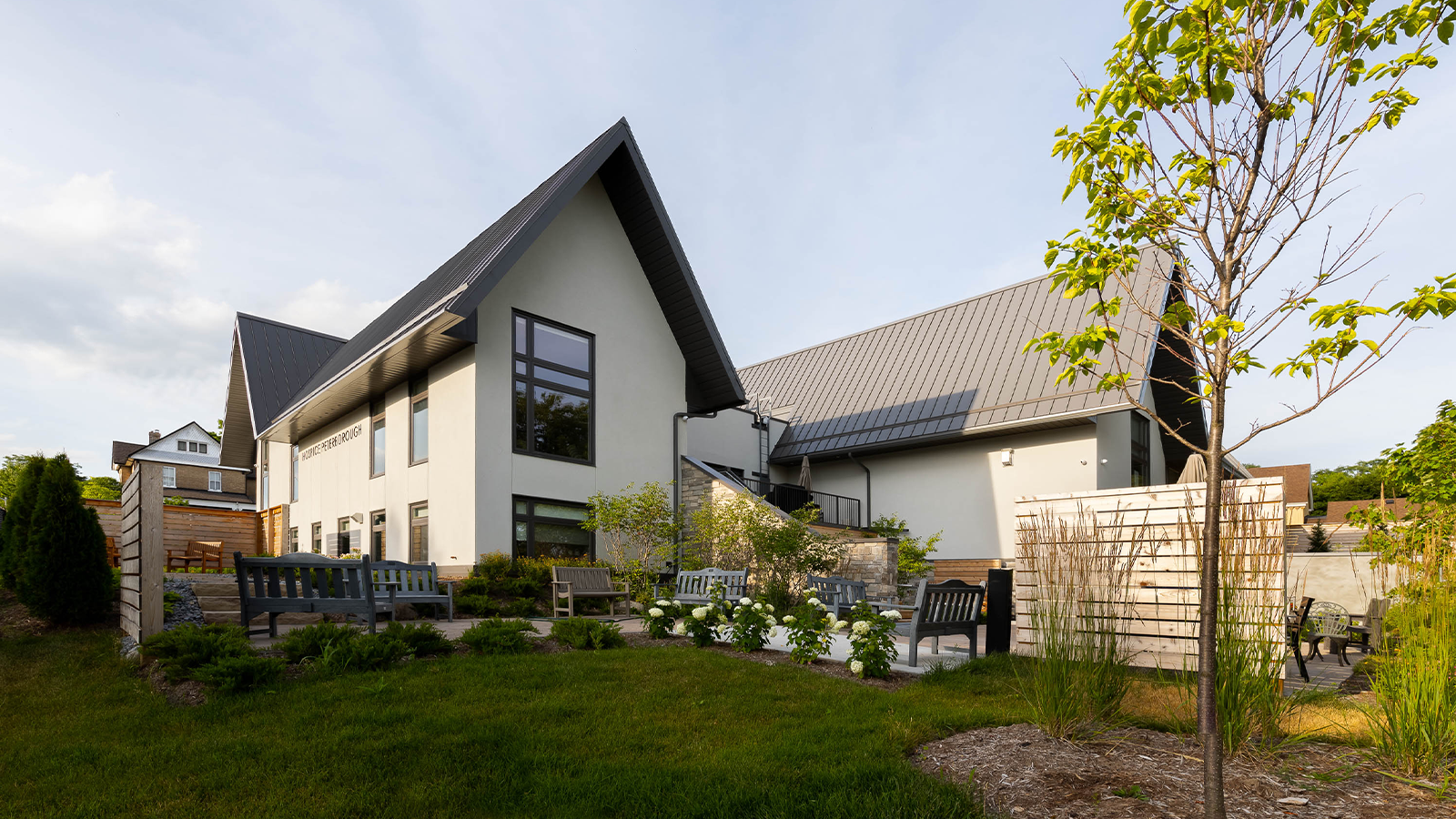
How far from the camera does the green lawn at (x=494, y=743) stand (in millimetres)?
3379

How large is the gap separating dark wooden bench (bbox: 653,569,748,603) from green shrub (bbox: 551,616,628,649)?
6.31ft

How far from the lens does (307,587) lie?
21.9 feet

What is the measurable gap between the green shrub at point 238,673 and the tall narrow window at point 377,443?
35.5 feet

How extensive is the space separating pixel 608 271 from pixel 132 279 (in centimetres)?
1363

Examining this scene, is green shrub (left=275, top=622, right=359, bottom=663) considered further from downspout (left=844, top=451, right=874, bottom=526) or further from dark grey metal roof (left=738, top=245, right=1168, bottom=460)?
downspout (left=844, top=451, right=874, bottom=526)

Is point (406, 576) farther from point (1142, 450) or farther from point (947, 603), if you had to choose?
point (1142, 450)

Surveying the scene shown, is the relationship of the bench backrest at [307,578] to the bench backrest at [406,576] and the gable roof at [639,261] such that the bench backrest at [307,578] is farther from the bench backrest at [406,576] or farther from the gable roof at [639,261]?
the gable roof at [639,261]

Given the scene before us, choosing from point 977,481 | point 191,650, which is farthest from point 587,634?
point 977,481

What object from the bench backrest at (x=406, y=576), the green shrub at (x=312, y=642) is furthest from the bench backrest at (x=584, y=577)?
the green shrub at (x=312, y=642)

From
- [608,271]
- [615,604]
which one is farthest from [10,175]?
[615,604]

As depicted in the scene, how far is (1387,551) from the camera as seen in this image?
6.59 meters

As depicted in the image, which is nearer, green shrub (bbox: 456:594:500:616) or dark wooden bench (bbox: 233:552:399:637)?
dark wooden bench (bbox: 233:552:399:637)

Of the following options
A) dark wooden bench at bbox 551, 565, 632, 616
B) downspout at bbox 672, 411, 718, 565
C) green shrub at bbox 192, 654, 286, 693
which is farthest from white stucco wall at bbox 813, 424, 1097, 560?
green shrub at bbox 192, 654, 286, 693

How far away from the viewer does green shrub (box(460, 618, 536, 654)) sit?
6469 millimetres
